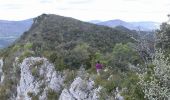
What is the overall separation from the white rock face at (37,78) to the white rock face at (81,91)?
3.38 meters

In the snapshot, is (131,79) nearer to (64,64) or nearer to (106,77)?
(106,77)

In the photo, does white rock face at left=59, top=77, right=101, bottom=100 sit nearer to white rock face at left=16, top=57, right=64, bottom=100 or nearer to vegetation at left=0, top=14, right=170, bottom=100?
vegetation at left=0, top=14, right=170, bottom=100

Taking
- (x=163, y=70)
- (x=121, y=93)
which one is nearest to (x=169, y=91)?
(x=163, y=70)

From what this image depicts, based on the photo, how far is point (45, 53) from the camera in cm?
4269

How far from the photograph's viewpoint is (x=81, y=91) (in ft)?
106

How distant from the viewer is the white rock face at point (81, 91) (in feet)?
102

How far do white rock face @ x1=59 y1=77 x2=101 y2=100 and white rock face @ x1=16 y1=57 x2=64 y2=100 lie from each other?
11.1ft

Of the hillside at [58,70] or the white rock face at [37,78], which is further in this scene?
the white rock face at [37,78]

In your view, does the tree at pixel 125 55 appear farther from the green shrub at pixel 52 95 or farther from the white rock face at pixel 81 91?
the green shrub at pixel 52 95

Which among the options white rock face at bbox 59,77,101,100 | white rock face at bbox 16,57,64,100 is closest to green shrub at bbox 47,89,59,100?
white rock face at bbox 16,57,64,100

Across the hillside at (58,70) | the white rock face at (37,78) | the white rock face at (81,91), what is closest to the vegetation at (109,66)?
the hillside at (58,70)

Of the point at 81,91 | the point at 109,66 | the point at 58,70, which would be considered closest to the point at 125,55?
the point at 109,66

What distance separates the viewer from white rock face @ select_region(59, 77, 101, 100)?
102 ft

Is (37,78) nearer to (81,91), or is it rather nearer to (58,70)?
(58,70)
